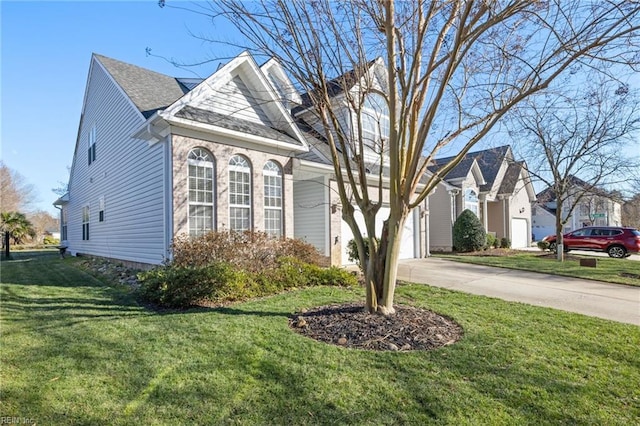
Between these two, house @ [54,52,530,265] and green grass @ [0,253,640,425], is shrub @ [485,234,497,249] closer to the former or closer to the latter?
house @ [54,52,530,265]

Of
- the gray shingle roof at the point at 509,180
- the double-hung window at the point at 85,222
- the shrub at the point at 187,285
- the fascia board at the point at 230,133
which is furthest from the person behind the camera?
the gray shingle roof at the point at 509,180

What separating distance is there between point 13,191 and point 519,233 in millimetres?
52188

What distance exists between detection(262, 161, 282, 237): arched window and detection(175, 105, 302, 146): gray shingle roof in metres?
0.92

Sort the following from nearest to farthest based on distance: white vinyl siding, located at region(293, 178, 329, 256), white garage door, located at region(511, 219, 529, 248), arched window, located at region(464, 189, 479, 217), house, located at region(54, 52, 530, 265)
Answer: house, located at region(54, 52, 530, 265), white vinyl siding, located at region(293, 178, 329, 256), arched window, located at region(464, 189, 479, 217), white garage door, located at region(511, 219, 529, 248)

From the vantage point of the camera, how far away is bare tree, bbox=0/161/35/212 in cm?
3622

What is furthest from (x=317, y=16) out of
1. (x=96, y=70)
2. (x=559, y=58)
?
(x=96, y=70)

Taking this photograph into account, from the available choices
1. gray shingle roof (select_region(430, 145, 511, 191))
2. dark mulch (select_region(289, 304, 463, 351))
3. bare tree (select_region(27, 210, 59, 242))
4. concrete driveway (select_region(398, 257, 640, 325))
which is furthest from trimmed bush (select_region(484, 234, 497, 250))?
bare tree (select_region(27, 210, 59, 242))

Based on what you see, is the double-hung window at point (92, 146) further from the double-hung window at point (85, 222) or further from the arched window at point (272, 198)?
the arched window at point (272, 198)

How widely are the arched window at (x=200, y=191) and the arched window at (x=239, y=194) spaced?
62 centimetres

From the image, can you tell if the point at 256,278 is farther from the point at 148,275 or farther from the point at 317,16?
the point at 317,16

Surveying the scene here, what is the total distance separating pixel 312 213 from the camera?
12953 mm

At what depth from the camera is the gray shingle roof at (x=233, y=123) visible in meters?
8.91

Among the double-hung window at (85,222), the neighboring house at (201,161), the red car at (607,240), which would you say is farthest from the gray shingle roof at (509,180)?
the double-hung window at (85,222)

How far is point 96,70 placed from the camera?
13.5 m
